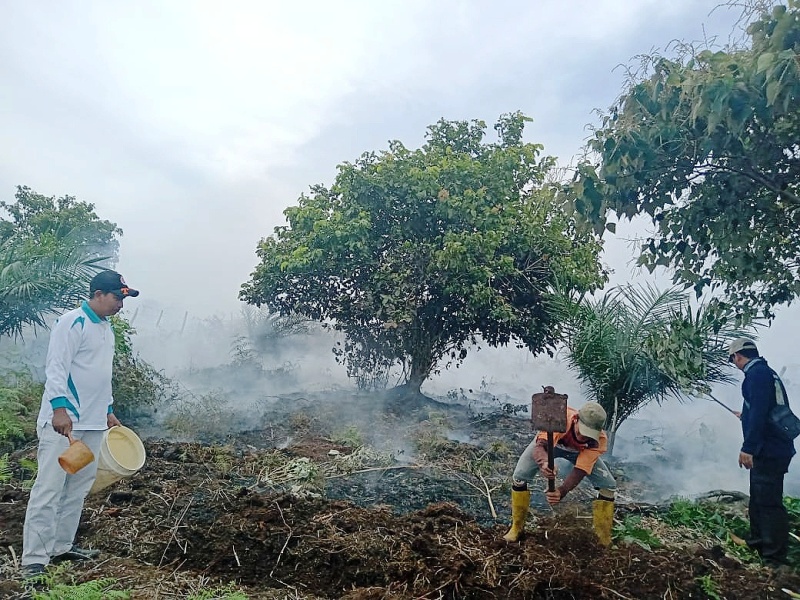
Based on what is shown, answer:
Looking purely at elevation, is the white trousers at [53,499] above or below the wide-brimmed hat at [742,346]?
below

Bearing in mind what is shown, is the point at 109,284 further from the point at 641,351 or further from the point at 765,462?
the point at 641,351

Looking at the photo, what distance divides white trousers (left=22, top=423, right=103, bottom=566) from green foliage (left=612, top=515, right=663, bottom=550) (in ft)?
12.6

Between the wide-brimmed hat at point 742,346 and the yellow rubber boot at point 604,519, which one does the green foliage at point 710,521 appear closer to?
the yellow rubber boot at point 604,519

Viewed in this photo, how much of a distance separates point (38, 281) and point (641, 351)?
785cm

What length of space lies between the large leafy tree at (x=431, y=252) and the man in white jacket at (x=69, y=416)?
6.15 metres

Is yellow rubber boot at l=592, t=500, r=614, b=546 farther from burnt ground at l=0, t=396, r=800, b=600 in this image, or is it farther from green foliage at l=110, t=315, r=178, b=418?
green foliage at l=110, t=315, r=178, b=418

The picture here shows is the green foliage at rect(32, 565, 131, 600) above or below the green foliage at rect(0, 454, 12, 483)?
below

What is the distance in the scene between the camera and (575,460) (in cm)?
461

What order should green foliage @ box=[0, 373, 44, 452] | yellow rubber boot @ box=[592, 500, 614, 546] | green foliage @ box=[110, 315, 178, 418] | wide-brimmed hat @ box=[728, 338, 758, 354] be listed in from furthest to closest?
green foliage @ box=[110, 315, 178, 418] < green foliage @ box=[0, 373, 44, 452] < wide-brimmed hat @ box=[728, 338, 758, 354] < yellow rubber boot @ box=[592, 500, 614, 546]

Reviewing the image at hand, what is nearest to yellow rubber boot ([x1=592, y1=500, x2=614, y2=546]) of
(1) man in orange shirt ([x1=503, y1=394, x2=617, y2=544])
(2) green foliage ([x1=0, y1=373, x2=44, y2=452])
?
(1) man in orange shirt ([x1=503, y1=394, x2=617, y2=544])

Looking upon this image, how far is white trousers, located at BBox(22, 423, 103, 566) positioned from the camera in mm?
3738

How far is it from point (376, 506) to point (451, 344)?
6878 mm

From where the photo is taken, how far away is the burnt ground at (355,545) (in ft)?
11.7

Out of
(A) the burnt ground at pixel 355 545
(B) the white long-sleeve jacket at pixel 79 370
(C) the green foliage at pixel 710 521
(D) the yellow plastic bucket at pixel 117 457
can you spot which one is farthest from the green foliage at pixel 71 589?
(C) the green foliage at pixel 710 521
